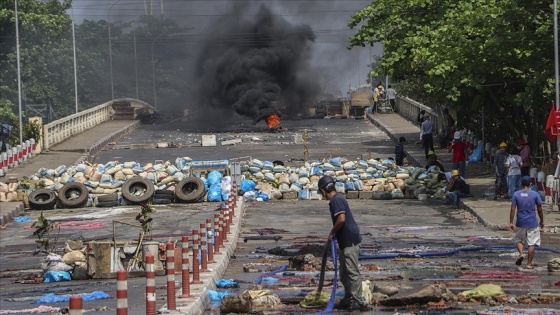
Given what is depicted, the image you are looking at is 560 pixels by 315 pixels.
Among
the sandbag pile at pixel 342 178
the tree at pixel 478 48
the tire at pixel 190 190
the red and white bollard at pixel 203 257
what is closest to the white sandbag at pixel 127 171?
the tire at pixel 190 190

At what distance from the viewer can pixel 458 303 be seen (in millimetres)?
15234

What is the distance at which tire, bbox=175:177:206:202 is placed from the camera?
37250mm

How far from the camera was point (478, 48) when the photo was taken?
1305 inches

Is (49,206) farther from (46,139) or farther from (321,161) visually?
(46,139)

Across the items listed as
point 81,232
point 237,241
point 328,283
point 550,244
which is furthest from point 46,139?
point 328,283

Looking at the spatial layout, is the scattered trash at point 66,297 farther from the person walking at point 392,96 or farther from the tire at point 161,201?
the person walking at point 392,96

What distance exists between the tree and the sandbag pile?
8.97 ft

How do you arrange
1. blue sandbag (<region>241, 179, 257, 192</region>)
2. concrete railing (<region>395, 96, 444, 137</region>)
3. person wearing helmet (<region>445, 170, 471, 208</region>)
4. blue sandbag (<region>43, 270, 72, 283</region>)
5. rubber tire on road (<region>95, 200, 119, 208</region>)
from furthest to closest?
concrete railing (<region>395, 96, 444, 137</region>) < blue sandbag (<region>241, 179, 257, 192</region>) < rubber tire on road (<region>95, 200, 119, 208</region>) < person wearing helmet (<region>445, 170, 471, 208</region>) < blue sandbag (<region>43, 270, 72, 283</region>)

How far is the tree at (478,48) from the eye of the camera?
32406 mm

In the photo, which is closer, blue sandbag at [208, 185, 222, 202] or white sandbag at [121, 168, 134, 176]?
blue sandbag at [208, 185, 222, 202]

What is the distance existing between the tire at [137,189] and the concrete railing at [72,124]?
16.2 metres

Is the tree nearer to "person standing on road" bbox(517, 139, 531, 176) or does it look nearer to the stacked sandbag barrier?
"person standing on road" bbox(517, 139, 531, 176)

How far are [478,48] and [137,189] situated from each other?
11.2 metres

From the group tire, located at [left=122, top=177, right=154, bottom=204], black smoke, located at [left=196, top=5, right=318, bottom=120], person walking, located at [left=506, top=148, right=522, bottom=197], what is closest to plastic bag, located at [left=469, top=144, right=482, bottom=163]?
tire, located at [left=122, top=177, right=154, bottom=204]
